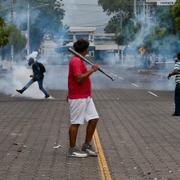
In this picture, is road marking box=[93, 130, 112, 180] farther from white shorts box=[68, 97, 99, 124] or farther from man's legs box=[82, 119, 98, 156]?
A: white shorts box=[68, 97, 99, 124]

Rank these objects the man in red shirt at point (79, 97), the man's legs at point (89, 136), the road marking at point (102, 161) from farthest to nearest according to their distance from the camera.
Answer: the man's legs at point (89, 136) < the man in red shirt at point (79, 97) < the road marking at point (102, 161)

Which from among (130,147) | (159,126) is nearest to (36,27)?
(159,126)

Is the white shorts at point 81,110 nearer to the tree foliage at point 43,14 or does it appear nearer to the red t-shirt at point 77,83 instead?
the red t-shirt at point 77,83

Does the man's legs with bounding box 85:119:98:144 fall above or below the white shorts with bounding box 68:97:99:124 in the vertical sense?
below

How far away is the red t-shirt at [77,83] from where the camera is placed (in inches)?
433

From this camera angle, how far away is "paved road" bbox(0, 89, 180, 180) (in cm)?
980

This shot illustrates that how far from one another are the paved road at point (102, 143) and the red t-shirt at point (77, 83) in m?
1.02

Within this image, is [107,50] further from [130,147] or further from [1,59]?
[130,147]

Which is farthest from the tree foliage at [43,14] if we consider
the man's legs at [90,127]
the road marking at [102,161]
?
the man's legs at [90,127]

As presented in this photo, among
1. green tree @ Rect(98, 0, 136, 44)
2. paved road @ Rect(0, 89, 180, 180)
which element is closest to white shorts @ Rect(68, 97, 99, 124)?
paved road @ Rect(0, 89, 180, 180)

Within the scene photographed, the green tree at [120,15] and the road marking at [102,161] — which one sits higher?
the green tree at [120,15]

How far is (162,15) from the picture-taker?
42.5 meters

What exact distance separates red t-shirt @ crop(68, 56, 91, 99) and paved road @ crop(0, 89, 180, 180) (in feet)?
3.35

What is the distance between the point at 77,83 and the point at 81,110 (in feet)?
1.45
